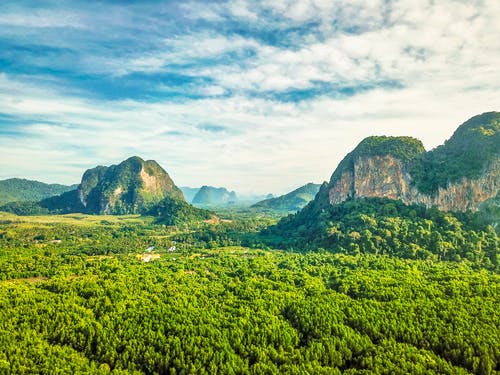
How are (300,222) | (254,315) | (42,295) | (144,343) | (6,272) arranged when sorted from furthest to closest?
(300,222), (6,272), (42,295), (254,315), (144,343)

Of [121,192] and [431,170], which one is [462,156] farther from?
[121,192]

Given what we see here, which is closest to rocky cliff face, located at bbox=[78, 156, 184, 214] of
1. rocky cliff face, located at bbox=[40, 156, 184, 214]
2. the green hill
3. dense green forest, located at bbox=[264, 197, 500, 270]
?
rocky cliff face, located at bbox=[40, 156, 184, 214]

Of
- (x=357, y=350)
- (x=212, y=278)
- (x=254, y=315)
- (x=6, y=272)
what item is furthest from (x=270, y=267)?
(x=6, y=272)

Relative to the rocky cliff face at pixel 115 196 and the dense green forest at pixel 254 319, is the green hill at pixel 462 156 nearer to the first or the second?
the dense green forest at pixel 254 319

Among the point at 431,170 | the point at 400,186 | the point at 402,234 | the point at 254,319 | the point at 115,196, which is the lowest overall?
the point at 254,319

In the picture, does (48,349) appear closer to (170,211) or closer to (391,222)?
(391,222)

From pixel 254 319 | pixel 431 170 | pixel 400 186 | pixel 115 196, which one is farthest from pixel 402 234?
pixel 115 196

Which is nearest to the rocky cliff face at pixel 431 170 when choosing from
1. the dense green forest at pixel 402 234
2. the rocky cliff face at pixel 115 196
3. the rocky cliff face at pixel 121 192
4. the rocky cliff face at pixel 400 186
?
the rocky cliff face at pixel 400 186
